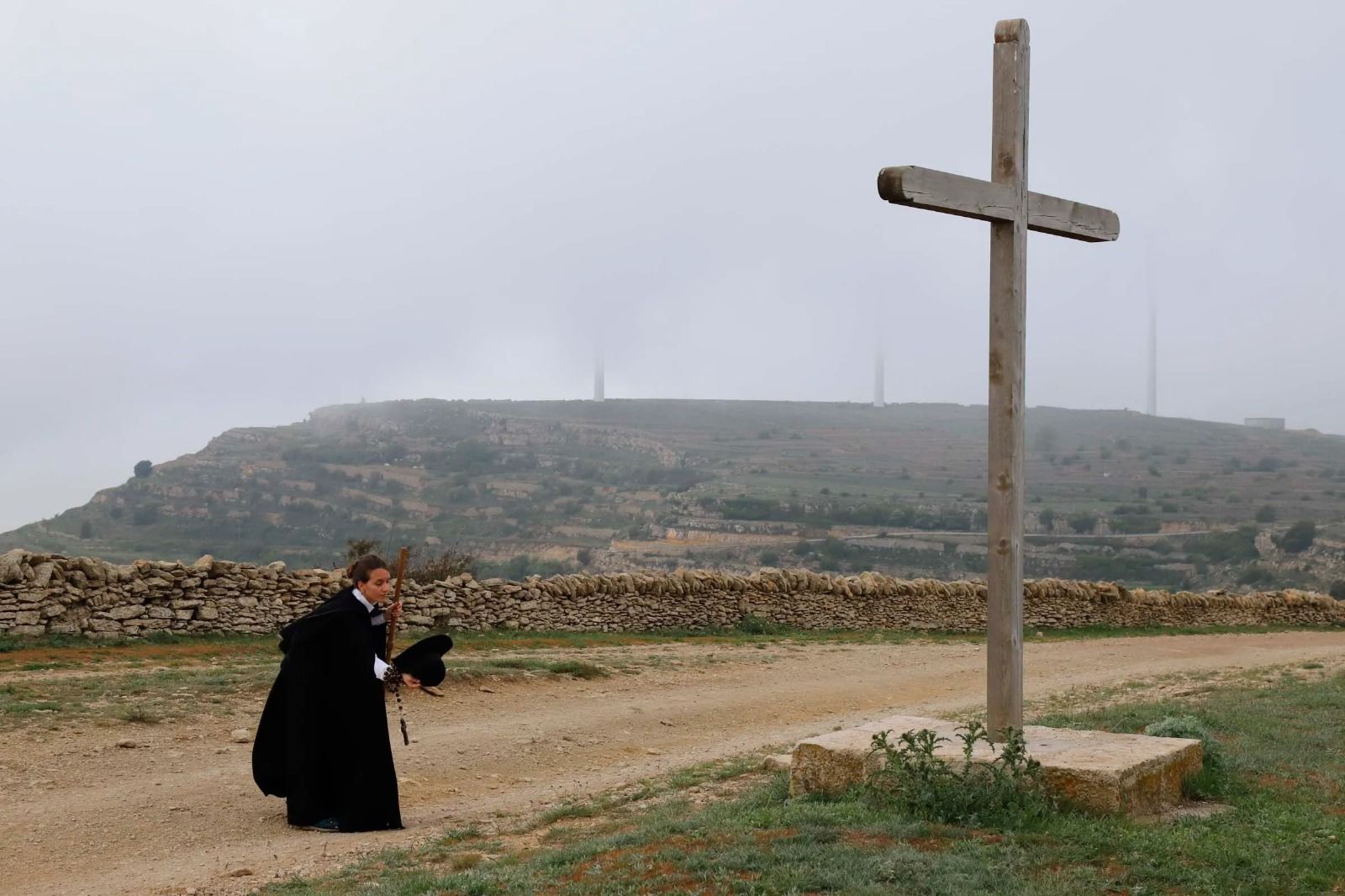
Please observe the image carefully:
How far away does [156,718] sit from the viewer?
10.1 metres

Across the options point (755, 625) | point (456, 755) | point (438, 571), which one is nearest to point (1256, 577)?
point (755, 625)

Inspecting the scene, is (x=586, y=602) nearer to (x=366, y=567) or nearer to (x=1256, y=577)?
(x=366, y=567)

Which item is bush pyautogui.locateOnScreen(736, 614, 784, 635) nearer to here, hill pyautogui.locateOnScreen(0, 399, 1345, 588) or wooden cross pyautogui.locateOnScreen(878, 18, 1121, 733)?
wooden cross pyautogui.locateOnScreen(878, 18, 1121, 733)

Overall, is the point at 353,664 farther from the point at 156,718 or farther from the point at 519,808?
the point at 156,718

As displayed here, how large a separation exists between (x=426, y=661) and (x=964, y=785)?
3458 millimetres

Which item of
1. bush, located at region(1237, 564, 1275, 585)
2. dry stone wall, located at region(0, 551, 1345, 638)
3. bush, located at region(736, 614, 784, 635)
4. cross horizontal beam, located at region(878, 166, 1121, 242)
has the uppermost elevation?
cross horizontal beam, located at region(878, 166, 1121, 242)

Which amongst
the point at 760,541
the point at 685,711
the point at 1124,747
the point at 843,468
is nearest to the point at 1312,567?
the point at 760,541

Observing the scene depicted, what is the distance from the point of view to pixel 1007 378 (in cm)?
664

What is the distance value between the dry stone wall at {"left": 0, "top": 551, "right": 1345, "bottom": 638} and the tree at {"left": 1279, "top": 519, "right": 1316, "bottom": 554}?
2369 centimetres

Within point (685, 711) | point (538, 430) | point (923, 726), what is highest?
point (538, 430)

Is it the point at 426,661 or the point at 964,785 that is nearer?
the point at 964,785

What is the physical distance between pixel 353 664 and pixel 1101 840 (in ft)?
14.6

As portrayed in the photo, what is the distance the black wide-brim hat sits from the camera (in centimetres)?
750

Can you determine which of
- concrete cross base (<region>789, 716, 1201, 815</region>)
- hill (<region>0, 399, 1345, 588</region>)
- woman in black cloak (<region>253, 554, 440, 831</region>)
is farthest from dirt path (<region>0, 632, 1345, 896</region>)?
hill (<region>0, 399, 1345, 588</region>)
